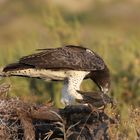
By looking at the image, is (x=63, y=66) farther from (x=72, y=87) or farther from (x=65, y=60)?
(x=72, y=87)

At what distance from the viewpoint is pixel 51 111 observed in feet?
28.2

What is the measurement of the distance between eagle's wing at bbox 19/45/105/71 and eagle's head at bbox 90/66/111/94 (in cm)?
29

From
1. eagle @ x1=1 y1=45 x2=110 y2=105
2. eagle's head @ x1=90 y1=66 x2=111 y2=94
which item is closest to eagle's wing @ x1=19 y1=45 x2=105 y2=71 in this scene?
eagle @ x1=1 y1=45 x2=110 y2=105

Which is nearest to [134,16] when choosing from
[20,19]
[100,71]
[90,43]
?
[20,19]

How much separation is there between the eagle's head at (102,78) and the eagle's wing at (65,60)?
0.94ft

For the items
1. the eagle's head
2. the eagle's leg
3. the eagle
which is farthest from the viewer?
the eagle's head

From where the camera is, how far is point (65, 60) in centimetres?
998

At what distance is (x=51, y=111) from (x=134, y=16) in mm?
32001

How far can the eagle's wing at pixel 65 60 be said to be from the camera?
32.4ft

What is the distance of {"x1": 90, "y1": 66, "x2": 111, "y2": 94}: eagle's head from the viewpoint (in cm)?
1038

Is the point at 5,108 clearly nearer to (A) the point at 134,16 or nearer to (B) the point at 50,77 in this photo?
(B) the point at 50,77

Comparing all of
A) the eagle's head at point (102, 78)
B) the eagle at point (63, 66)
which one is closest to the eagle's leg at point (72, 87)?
the eagle at point (63, 66)

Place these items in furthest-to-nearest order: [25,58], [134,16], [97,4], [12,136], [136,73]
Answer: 1. [97,4]
2. [134,16]
3. [136,73]
4. [25,58]
5. [12,136]

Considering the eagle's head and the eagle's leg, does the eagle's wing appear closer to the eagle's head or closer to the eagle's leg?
the eagle's leg
